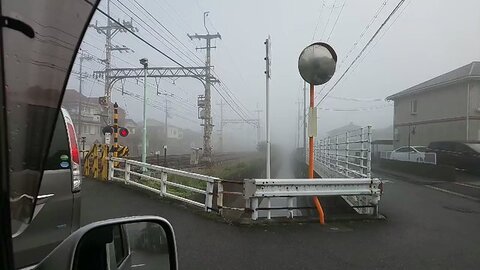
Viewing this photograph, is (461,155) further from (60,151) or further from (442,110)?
(60,151)

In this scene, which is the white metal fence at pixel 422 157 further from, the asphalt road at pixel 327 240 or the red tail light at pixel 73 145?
the red tail light at pixel 73 145

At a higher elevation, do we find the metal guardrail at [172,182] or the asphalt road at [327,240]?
the metal guardrail at [172,182]

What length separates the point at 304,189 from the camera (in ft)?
24.7

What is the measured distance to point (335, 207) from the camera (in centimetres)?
1112

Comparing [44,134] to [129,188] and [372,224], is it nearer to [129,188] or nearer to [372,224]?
[372,224]

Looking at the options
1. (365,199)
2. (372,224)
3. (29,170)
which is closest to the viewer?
(29,170)

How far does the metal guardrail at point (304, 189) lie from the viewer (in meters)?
7.20

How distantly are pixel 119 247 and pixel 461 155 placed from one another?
70.5 feet

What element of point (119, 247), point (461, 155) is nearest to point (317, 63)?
point (119, 247)

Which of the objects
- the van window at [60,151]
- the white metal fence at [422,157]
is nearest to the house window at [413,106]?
the white metal fence at [422,157]

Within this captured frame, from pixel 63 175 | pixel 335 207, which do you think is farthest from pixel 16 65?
pixel 335 207

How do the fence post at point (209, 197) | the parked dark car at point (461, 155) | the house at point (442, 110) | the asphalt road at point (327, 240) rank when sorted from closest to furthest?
the asphalt road at point (327, 240)
the fence post at point (209, 197)
the parked dark car at point (461, 155)
the house at point (442, 110)

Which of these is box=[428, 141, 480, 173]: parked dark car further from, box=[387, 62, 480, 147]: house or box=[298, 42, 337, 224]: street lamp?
box=[298, 42, 337, 224]: street lamp

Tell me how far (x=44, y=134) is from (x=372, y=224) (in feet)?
22.5
